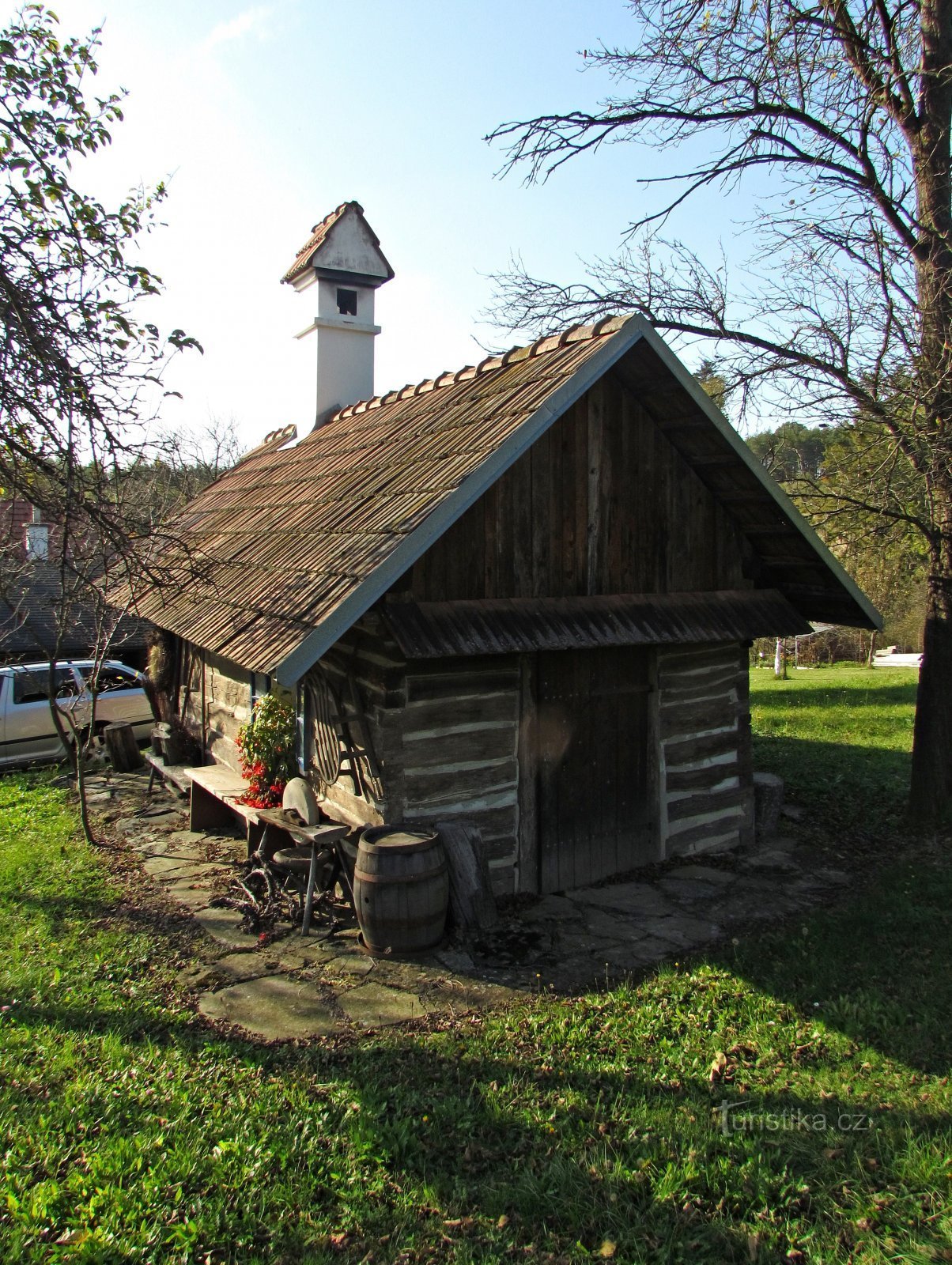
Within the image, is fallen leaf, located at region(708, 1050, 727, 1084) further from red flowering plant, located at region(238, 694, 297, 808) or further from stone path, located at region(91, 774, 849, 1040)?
red flowering plant, located at region(238, 694, 297, 808)

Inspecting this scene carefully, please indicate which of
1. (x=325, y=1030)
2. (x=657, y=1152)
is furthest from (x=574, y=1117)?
(x=325, y=1030)

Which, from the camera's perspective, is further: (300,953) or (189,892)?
(189,892)

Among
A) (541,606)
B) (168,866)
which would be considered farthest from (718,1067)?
(168,866)

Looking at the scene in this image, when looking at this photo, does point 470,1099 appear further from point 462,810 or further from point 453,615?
point 453,615

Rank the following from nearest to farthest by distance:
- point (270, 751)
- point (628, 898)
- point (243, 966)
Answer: point (243, 966) → point (628, 898) → point (270, 751)

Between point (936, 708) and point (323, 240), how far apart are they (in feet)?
32.9

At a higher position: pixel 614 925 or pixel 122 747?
pixel 122 747

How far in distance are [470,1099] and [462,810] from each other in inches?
115

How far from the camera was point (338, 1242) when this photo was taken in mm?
3723

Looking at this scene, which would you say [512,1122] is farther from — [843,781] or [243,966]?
[843,781]

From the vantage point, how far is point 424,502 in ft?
21.7

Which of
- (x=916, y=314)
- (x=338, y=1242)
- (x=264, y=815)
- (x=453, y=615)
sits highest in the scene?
(x=916, y=314)

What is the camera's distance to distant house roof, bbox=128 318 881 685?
6.28 metres

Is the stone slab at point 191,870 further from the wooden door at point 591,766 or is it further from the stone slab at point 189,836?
the wooden door at point 591,766
